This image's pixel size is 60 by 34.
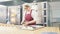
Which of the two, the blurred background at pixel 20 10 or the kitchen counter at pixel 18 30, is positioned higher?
the blurred background at pixel 20 10

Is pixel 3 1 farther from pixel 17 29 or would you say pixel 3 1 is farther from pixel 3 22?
pixel 17 29

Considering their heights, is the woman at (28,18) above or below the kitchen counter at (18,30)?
above

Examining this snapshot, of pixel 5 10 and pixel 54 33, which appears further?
pixel 5 10

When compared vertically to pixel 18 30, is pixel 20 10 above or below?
above

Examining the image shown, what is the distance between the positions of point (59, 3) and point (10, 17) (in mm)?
429

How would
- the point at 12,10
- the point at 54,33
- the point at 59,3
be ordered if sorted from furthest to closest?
the point at 12,10 → the point at 59,3 → the point at 54,33

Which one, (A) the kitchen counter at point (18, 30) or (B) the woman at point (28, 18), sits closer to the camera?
(A) the kitchen counter at point (18, 30)

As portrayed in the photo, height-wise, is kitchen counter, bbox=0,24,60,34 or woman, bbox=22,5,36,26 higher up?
woman, bbox=22,5,36,26

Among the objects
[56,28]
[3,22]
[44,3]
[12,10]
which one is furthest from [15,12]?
[56,28]

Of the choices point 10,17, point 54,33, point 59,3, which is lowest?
point 54,33

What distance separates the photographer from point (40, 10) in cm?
90

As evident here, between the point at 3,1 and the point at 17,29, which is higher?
the point at 3,1

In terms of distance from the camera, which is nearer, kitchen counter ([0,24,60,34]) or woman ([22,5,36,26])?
kitchen counter ([0,24,60,34])

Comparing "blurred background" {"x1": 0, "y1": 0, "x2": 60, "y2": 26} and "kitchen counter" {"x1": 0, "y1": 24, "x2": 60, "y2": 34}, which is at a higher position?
"blurred background" {"x1": 0, "y1": 0, "x2": 60, "y2": 26}
